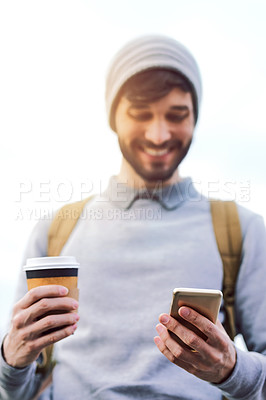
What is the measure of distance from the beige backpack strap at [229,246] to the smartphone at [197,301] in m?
0.85

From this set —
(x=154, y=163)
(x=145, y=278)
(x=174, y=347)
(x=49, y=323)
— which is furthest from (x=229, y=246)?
(x=49, y=323)

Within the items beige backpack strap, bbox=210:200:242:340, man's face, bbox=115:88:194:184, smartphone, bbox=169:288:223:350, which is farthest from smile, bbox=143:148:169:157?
smartphone, bbox=169:288:223:350

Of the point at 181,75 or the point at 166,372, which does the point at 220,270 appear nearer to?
the point at 166,372

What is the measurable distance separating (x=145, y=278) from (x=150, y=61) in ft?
4.91

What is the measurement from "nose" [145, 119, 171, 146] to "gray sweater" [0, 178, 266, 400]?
1.21 ft

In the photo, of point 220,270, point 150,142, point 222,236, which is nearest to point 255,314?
point 220,270

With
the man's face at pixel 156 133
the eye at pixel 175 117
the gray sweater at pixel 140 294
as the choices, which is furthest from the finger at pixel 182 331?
the eye at pixel 175 117

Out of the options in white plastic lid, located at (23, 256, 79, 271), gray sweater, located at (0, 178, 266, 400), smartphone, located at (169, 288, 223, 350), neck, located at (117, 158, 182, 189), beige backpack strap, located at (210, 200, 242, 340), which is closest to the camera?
smartphone, located at (169, 288, 223, 350)

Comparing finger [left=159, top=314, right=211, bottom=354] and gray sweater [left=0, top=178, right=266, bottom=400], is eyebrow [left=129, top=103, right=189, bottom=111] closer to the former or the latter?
gray sweater [left=0, top=178, right=266, bottom=400]

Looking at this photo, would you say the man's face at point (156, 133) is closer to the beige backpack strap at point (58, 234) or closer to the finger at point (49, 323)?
the beige backpack strap at point (58, 234)

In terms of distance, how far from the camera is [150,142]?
2.98 m

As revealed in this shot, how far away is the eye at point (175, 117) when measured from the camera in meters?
2.95

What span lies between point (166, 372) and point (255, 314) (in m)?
0.64

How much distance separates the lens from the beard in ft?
9.93
